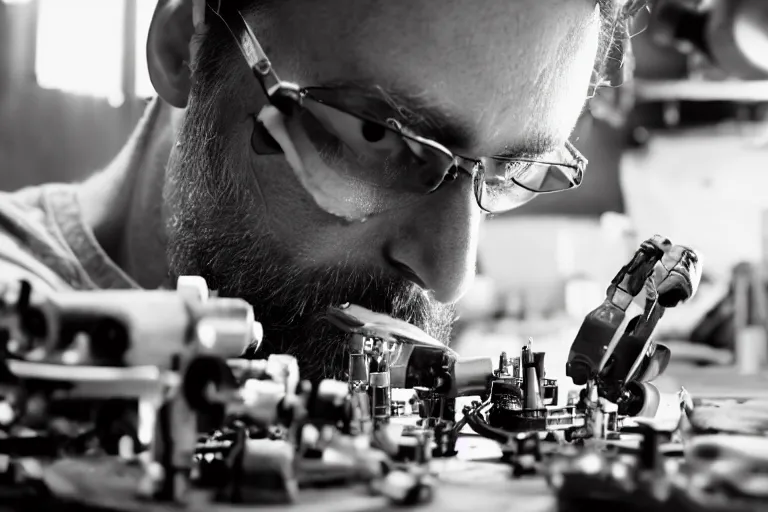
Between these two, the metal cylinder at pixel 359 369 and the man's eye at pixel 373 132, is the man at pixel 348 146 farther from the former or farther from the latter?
the metal cylinder at pixel 359 369

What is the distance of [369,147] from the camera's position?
96cm


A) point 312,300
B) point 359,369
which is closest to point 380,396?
point 359,369

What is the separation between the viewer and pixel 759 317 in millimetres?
3236

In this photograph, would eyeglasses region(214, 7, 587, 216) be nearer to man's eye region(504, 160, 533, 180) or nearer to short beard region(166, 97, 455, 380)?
man's eye region(504, 160, 533, 180)

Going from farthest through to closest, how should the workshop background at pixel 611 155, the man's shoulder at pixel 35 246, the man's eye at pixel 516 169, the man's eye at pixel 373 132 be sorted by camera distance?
1. the workshop background at pixel 611 155
2. the man's shoulder at pixel 35 246
3. the man's eye at pixel 516 169
4. the man's eye at pixel 373 132

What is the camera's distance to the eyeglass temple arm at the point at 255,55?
1.00 m

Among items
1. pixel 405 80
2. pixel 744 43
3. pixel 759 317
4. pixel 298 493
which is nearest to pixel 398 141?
pixel 405 80

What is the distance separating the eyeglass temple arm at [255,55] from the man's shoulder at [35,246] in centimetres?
46

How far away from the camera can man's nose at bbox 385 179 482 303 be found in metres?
1.01

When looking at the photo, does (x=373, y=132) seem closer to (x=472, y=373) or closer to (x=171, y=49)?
(x=472, y=373)

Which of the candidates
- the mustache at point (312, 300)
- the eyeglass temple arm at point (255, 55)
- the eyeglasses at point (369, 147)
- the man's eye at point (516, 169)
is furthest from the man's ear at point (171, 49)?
the man's eye at point (516, 169)

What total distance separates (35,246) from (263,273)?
16.5 inches

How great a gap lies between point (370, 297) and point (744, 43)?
216cm

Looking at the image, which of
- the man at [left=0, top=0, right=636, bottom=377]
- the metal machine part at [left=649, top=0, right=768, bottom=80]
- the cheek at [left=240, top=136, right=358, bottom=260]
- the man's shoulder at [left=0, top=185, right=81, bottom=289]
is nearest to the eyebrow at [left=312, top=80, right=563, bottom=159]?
the man at [left=0, top=0, right=636, bottom=377]
